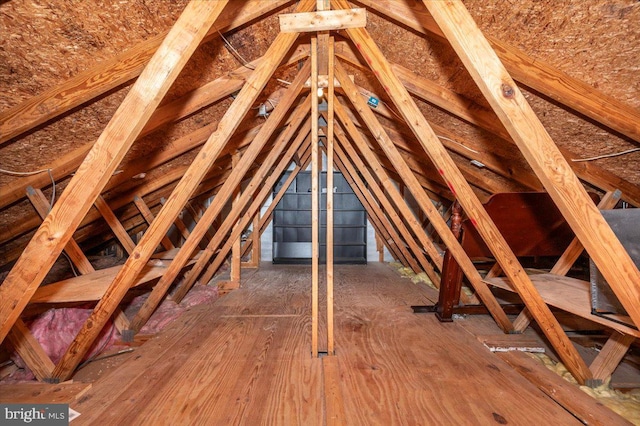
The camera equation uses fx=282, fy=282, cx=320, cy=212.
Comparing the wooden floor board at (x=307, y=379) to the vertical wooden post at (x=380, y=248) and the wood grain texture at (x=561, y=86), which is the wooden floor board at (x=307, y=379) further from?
the vertical wooden post at (x=380, y=248)

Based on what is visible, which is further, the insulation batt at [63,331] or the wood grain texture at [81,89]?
the insulation batt at [63,331]

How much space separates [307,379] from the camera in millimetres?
1469

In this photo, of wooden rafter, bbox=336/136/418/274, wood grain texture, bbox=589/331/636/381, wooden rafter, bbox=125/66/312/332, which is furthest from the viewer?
wooden rafter, bbox=336/136/418/274

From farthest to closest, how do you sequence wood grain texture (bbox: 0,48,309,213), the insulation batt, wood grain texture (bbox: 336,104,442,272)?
wood grain texture (bbox: 336,104,442,272) < the insulation batt < wood grain texture (bbox: 0,48,309,213)

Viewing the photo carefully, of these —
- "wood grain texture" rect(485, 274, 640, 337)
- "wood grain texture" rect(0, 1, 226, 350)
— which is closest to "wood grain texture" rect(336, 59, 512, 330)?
"wood grain texture" rect(485, 274, 640, 337)

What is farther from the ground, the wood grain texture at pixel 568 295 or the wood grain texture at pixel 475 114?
the wood grain texture at pixel 475 114

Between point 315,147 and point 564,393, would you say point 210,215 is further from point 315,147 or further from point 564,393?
point 564,393

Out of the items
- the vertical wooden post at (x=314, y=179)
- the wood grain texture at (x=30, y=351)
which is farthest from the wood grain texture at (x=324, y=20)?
the wood grain texture at (x=30, y=351)

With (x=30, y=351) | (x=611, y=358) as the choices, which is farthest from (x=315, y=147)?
(x=30, y=351)

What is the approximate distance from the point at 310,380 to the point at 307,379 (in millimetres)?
18

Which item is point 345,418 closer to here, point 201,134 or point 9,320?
point 9,320

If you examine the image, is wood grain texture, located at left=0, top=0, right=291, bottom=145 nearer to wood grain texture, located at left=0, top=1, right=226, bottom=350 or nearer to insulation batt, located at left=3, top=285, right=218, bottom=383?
wood grain texture, located at left=0, top=1, right=226, bottom=350

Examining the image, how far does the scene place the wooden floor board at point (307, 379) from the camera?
1.22 meters

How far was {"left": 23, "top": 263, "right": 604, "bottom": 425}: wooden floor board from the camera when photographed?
1225mm
